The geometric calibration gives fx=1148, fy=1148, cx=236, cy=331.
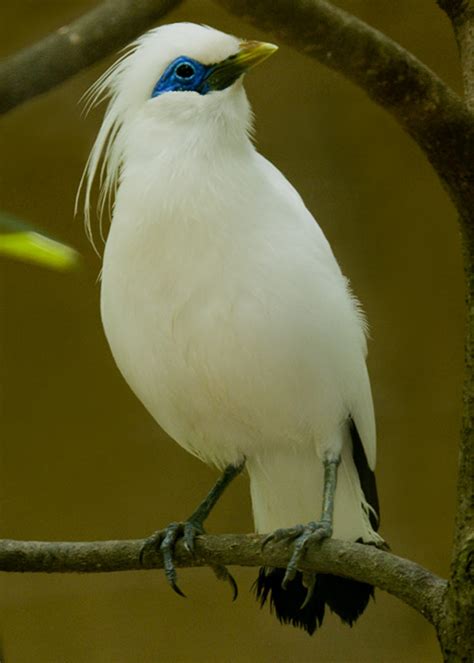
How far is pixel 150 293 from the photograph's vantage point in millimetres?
1805

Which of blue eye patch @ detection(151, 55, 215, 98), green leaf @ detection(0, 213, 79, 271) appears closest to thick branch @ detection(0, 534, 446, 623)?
blue eye patch @ detection(151, 55, 215, 98)

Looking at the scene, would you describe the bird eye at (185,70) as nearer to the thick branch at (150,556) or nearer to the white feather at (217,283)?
the white feather at (217,283)

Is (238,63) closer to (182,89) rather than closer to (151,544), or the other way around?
(182,89)

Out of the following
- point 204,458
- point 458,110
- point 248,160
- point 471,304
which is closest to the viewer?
point 458,110

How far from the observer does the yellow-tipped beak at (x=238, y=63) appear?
175cm

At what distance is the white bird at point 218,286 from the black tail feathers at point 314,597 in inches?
7.6

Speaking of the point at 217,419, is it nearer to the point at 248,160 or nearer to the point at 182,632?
the point at 248,160

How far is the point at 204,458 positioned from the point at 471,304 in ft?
2.54

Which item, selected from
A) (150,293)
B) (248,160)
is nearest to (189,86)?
(248,160)

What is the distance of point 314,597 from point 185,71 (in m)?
0.97

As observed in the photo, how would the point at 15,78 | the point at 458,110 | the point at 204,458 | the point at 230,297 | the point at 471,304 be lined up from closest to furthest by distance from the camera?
1. the point at 15,78
2. the point at 458,110
3. the point at 471,304
4. the point at 230,297
5. the point at 204,458

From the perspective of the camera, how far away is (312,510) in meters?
2.12

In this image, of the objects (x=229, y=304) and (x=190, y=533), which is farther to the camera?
(x=190, y=533)

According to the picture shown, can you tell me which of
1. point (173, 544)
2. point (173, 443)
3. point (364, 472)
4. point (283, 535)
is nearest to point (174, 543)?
point (173, 544)
